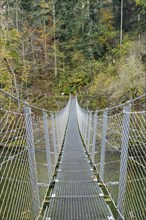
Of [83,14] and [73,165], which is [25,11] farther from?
[73,165]


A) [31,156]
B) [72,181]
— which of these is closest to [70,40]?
[72,181]

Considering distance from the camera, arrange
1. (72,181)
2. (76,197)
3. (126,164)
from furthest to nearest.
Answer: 1. (72,181)
2. (76,197)
3. (126,164)

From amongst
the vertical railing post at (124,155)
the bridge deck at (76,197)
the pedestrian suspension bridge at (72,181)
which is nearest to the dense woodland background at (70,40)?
the bridge deck at (76,197)

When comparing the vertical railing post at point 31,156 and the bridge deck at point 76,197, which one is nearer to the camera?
the vertical railing post at point 31,156

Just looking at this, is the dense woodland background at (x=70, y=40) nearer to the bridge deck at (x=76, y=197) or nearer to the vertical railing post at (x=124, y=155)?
the bridge deck at (x=76, y=197)

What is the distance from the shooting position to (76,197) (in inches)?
85.7

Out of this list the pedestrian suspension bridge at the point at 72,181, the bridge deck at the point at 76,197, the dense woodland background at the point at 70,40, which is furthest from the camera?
the dense woodland background at the point at 70,40

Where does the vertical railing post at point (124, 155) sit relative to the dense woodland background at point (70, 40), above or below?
below

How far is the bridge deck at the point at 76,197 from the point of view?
1821mm

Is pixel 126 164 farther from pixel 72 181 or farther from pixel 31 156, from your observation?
pixel 72 181

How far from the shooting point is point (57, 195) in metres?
2.21

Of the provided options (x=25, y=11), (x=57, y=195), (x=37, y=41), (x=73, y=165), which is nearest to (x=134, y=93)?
(x=73, y=165)

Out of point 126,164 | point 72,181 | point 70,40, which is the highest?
point 70,40

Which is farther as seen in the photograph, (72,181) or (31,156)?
(72,181)
